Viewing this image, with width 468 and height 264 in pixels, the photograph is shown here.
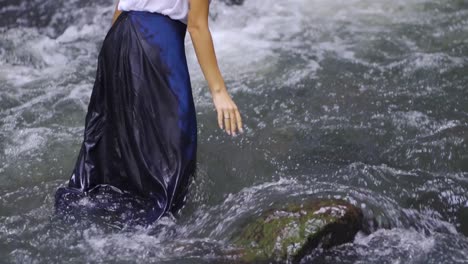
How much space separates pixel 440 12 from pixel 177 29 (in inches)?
176

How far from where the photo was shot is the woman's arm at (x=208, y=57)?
3546 mm

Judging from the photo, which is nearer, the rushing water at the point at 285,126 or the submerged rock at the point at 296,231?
the submerged rock at the point at 296,231

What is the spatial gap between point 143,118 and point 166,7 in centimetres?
56

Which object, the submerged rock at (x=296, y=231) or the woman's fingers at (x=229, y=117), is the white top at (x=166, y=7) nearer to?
the woman's fingers at (x=229, y=117)

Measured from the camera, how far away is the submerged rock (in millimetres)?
3744

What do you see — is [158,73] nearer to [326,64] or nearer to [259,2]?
[326,64]

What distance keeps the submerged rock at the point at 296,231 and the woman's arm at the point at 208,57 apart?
0.52 metres

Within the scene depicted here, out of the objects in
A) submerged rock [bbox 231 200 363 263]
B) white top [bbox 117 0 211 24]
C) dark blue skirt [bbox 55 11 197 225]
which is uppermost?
white top [bbox 117 0 211 24]

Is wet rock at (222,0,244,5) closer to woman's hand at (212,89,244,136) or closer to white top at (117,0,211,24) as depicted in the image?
white top at (117,0,211,24)

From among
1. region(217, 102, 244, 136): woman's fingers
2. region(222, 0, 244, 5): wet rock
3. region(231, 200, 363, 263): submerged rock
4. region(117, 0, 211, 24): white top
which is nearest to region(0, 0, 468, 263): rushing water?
region(231, 200, 363, 263): submerged rock

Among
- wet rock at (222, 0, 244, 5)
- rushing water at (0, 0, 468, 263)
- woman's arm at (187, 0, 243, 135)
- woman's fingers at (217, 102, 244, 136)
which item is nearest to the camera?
woman's arm at (187, 0, 243, 135)

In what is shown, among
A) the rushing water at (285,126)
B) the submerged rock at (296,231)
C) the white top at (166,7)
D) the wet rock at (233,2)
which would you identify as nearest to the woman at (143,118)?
the white top at (166,7)

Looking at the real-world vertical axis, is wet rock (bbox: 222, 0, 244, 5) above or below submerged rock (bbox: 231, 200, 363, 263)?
above

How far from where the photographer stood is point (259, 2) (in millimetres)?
8367
